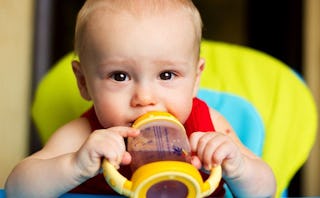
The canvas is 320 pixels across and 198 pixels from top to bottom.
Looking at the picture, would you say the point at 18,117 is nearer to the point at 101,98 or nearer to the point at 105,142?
the point at 101,98

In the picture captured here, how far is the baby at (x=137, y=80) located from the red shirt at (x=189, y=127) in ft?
0.07

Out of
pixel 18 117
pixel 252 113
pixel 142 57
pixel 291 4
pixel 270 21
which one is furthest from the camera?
pixel 270 21

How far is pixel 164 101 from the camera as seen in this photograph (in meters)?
0.74

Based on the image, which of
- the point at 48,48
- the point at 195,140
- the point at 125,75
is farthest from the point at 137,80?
the point at 48,48

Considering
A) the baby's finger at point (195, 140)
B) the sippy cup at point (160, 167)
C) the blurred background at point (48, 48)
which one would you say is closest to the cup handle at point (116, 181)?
the sippy cup at point (160, 167)

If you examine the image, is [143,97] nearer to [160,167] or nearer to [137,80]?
[137,80]

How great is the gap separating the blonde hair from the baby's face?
0.01 meters

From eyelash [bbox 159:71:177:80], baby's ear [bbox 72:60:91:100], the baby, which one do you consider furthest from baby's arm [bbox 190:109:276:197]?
baby's ear [bbox 72:60:91:100]

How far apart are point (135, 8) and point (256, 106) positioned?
47 cm

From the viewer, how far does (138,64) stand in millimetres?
723

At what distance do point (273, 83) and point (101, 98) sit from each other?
51 centimetres

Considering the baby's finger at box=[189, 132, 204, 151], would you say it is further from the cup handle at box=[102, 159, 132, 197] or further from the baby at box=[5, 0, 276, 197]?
the cup handle at box=[102, 159, 132, 197]

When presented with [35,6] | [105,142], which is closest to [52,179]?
[105,142]

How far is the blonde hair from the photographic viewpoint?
75 centimetres
